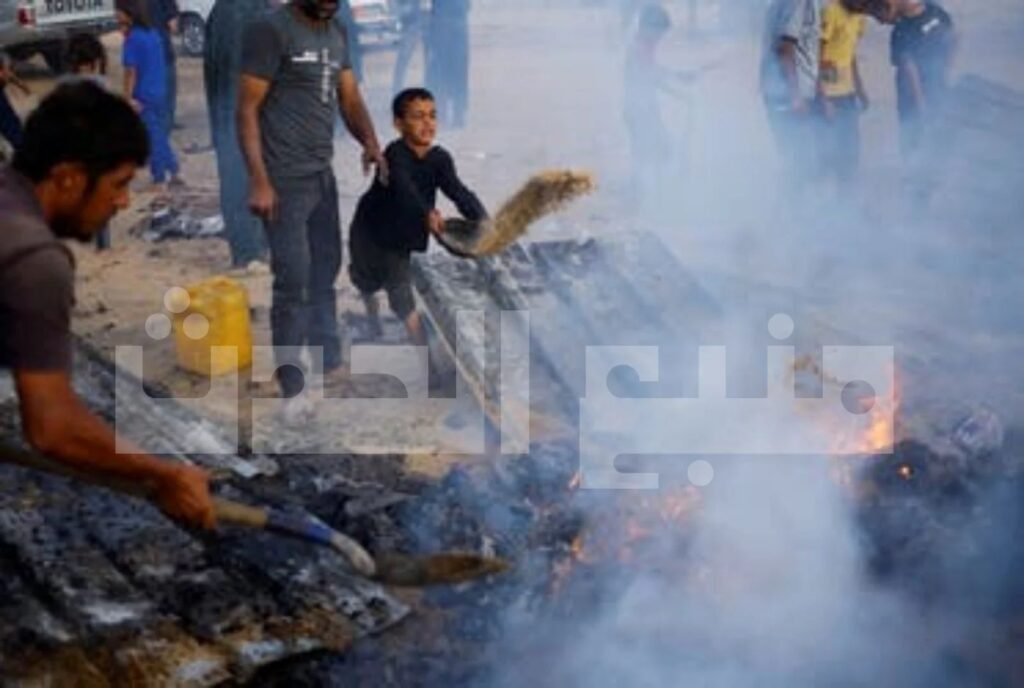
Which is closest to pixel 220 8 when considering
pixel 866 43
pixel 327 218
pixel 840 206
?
pixel 327 218

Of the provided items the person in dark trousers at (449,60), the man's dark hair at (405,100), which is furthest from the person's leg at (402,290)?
the person in dark trousers at (449,60)

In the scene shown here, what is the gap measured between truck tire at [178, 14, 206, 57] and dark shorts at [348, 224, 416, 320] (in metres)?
11.8

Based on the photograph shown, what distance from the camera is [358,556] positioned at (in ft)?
13.2

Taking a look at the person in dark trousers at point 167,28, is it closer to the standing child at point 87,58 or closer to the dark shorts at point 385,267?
the standing child at point 87,58

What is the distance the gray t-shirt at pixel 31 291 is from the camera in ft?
10.2

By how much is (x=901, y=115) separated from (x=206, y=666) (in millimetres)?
7651

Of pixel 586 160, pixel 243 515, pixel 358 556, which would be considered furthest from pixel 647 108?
pixel 243 515

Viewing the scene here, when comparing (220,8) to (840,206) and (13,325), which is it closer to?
(840,206)

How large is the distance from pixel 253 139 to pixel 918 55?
583cm

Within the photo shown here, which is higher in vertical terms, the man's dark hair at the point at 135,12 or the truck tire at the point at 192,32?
the truck tire at the point at 192,32

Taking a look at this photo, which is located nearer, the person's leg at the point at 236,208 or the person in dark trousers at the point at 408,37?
the person's leg at the point at 236,208

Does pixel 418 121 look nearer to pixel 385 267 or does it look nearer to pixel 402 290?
pixel 385 267

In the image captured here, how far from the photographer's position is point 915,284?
8.18 m

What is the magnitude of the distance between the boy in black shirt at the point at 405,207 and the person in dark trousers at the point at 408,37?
8512mm
